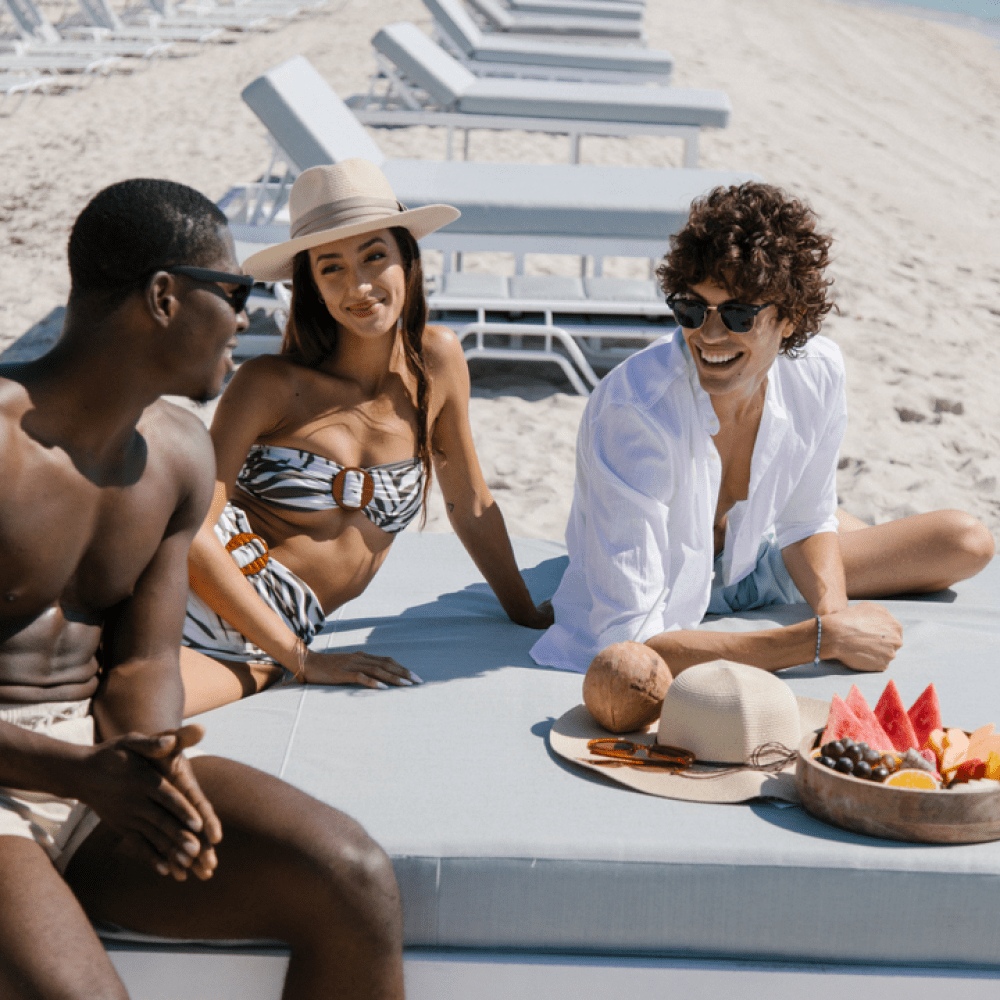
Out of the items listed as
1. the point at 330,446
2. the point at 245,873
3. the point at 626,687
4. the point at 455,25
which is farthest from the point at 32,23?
the point at 245,873

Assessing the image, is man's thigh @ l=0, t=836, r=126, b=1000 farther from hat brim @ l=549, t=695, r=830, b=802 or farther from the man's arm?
hat brim @ l=549, t=695, r=830, b=802

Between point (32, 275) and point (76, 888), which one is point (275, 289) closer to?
point (32, 275)

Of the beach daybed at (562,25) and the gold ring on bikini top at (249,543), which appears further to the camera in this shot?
the beach daybed at (562,25)

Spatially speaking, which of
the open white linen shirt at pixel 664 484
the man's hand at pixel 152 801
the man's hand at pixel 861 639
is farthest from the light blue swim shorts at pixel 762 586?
the man's hand at pixel 152 801

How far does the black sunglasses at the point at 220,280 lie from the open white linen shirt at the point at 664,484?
1241mm

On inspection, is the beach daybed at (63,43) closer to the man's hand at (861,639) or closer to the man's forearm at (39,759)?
the man's hand at (861,639)

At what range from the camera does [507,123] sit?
10.6 meters

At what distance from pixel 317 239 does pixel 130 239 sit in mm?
1196

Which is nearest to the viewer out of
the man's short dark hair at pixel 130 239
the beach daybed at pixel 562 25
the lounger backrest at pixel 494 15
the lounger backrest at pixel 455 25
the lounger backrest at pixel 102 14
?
the man's short dark hair at pixel 130 239

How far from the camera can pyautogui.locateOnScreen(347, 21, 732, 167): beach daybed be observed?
33.4 ft

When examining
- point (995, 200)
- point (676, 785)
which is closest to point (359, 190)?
point (676, 785)

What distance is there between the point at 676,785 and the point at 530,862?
0.40 meters

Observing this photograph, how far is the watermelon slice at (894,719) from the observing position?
255cm

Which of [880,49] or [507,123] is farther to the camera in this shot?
[880,49]
